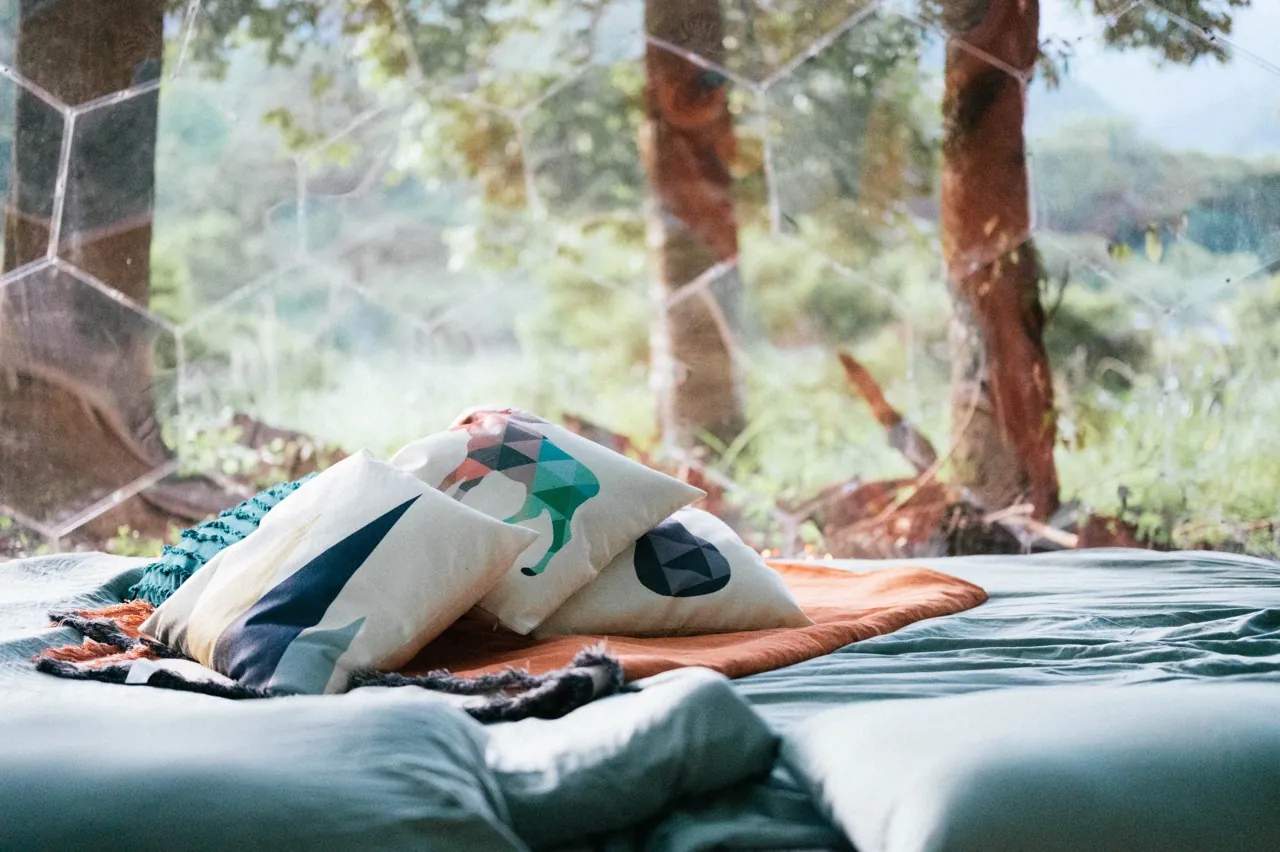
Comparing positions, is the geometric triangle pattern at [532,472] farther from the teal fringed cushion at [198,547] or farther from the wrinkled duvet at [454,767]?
the wrinkled duvet at [454,767]

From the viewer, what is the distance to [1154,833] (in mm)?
861

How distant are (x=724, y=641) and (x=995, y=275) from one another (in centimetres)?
190

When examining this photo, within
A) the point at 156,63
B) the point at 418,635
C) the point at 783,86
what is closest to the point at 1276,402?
the point at 783,86

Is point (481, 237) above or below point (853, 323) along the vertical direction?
above

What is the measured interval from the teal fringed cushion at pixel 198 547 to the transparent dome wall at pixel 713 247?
1.50m

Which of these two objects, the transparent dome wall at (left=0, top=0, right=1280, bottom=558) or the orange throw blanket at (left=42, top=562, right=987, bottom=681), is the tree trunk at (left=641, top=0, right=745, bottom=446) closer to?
the transparent dome wall at (left=0, top=0, right=1280, bottom=558)

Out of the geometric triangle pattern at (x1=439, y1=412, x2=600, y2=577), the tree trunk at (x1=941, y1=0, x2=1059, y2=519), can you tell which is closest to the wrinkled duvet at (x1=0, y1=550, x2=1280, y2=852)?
the geometric triangle pattern at (x1=439, y1=412, x2=600, y2=577)

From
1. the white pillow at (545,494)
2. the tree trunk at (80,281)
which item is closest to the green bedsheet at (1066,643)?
the white pillow at (545,494)

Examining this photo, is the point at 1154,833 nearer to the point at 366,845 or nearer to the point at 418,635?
the point at 366,845

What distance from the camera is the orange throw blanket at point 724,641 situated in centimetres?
135

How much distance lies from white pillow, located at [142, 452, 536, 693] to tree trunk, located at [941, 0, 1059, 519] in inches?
76.4

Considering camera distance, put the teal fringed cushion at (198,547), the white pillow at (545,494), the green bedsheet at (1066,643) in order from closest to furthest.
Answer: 1. the green bedsheet at (1066,643)
2. the white pillow at (545,494)
3. the teal fringed cushion at (198,547)

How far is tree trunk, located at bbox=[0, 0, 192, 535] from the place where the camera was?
3.06 meters

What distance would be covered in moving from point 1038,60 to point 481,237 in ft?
4.50
